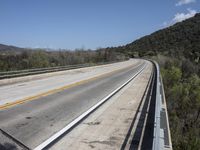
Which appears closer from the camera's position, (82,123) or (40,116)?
(82,123)

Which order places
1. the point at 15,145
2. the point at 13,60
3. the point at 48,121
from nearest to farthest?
the point at 15,145 < the point at 48,121 < the point at 13,60

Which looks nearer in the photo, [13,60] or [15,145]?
[15,145]

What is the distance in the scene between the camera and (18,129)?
8.05 metres

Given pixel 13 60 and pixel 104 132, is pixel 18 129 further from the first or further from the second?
pixel 13 60

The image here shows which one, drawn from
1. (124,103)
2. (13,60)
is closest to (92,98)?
(124,103)

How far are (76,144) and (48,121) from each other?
2.37 metres

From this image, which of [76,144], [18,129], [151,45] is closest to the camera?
[76,144]

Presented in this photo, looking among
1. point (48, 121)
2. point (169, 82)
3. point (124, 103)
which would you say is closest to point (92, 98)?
point (124, 103)

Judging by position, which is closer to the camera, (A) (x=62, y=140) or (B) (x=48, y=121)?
(A) (x=62, y=140)

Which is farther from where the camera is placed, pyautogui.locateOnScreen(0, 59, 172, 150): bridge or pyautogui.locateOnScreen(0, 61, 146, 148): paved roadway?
pyautogui.locateOnScreen(0, 61, 146, 148): paved roadway

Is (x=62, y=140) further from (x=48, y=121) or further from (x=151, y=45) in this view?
(x=151, y=45)

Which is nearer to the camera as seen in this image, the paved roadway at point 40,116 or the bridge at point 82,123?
the bridge at point 82,123

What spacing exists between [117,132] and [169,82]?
22.8 m

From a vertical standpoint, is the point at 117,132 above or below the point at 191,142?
above
